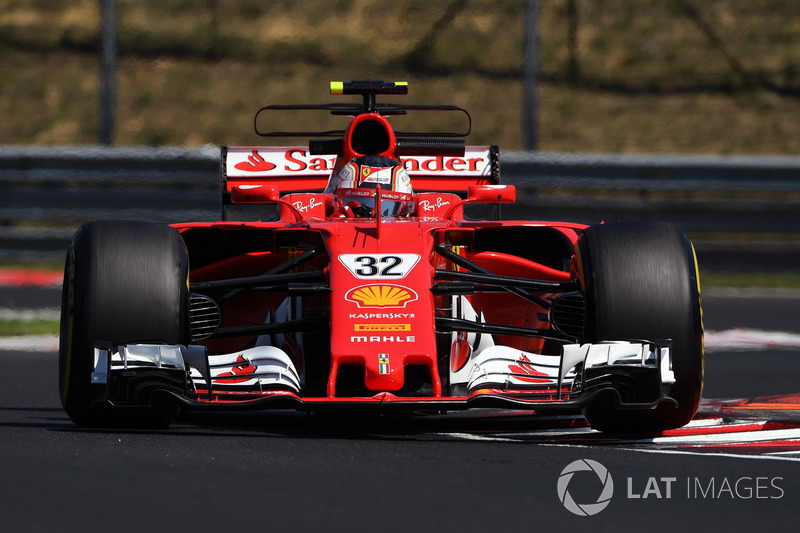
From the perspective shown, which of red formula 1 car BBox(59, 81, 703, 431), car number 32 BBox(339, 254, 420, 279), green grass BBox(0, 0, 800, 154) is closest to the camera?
red formula 1 car BBox(59, 81, 703, 431)

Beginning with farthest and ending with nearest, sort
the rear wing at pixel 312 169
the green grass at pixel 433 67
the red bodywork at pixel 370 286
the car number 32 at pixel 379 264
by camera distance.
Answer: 1. the green grass at pixel 433 67
2. the rear wing at pixel 312 169
3. the car number 32 at pixel 379 264
4. the red bodywork at pixel 370 286

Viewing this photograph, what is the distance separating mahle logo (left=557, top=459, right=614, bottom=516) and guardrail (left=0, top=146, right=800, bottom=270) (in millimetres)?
8661

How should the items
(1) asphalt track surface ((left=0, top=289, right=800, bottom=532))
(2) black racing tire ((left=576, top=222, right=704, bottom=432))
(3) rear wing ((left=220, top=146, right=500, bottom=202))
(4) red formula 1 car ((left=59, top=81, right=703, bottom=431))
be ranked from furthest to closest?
(3) rear wing ((left=220, top=146, right=500, bottom=202)) → (2) black racing tire ((left=576, top=222, right=704, bottom=432)) → (4) red formula 1 car ((left=59, top=81, right=703, bottom=431)) → (1) asphalt track surface ((left=0, top=289, right=800, bottom=532))

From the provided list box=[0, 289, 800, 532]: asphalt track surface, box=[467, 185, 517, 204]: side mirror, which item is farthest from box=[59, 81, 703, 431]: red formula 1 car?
box=[467, 185, 517, 204]: side mirror

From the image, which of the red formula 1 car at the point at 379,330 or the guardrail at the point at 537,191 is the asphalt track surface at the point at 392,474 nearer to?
the red formula 1 car at the point at 379,330

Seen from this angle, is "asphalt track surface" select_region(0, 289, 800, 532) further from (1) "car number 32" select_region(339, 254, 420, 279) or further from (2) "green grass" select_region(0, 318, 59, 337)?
(2) "green grass" select_region(0, 318, 59, 337)

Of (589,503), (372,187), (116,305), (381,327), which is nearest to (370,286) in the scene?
(381,327)

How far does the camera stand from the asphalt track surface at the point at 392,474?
15.0ft

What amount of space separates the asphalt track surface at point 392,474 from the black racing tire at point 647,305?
118 millimetres

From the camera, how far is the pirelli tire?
20.0 ft

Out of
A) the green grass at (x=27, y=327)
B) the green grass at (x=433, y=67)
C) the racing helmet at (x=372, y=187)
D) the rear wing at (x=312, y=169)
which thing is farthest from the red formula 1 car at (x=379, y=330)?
the green grass at (x=433, y=67)

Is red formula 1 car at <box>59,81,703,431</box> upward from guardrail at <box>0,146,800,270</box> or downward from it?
downward

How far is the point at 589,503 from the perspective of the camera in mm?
4828

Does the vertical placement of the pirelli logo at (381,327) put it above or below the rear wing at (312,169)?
below
